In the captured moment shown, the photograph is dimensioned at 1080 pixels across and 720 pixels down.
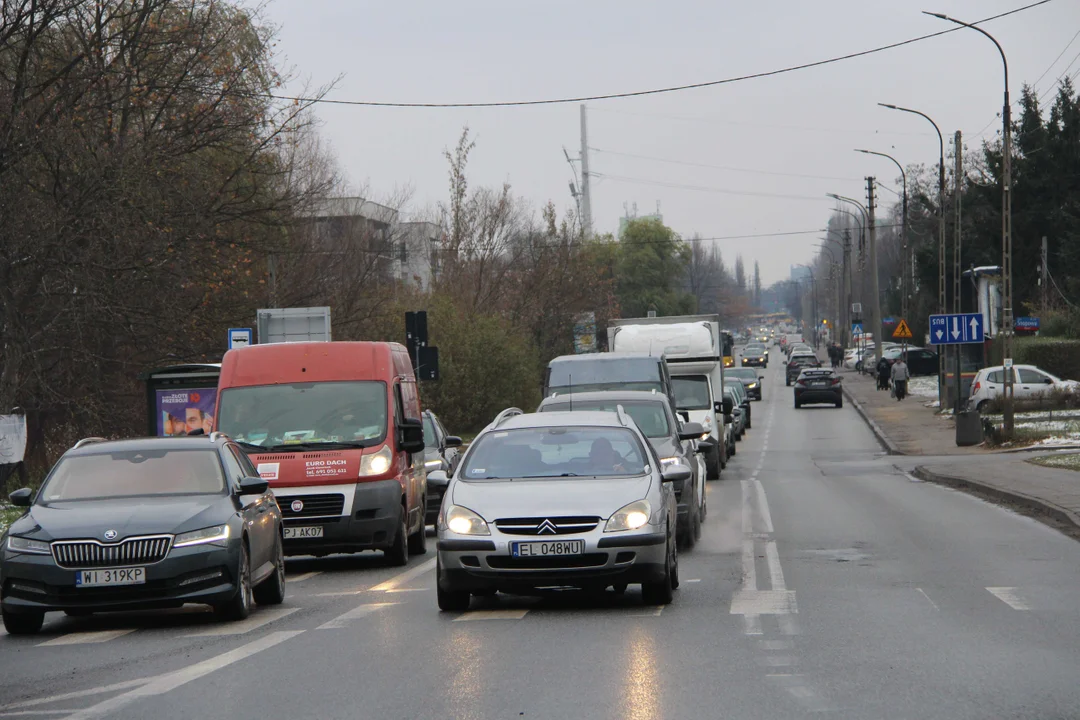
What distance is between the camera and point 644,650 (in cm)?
910

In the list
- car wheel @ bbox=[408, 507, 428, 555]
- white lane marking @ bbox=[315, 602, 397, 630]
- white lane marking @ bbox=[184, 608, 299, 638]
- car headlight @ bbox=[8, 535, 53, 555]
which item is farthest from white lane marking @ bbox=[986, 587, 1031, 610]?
car wheel @ bbox=[408, 507, 428, 555]

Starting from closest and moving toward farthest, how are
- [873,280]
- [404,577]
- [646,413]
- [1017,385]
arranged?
[404,577], [646,413], [1017,385], [873,280]

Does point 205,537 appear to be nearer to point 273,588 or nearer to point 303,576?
point 273,588

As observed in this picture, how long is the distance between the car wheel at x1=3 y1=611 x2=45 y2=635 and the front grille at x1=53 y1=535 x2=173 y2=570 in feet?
1.86

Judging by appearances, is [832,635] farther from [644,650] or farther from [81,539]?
[81,539]

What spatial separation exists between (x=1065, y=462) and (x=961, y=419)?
33.8 ft

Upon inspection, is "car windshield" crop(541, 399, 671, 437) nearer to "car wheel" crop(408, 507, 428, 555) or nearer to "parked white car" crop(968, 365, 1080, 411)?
"car wheel" crop(408, 507, 428, 555)

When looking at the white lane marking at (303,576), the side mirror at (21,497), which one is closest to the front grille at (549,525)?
the side mirror at (21,497)

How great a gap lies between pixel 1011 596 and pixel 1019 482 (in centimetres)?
1327

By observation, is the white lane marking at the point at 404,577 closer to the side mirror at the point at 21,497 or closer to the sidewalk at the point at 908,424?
the side mirror at the point at 21,497

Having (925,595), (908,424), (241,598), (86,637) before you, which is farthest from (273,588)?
(908,424)

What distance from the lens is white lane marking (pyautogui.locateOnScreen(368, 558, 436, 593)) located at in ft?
45.2

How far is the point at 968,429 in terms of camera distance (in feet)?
124

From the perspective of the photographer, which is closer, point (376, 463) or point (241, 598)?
point (241, 598)
